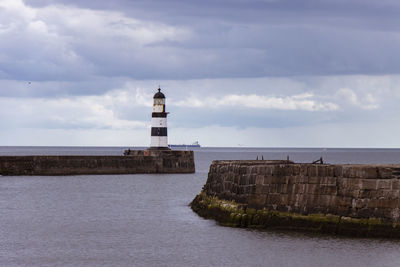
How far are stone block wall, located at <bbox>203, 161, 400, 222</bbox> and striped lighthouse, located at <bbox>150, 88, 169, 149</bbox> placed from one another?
102ft

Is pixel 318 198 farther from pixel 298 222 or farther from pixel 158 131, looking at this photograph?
pixel 158 131

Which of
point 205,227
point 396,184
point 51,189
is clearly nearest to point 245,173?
point 205,227

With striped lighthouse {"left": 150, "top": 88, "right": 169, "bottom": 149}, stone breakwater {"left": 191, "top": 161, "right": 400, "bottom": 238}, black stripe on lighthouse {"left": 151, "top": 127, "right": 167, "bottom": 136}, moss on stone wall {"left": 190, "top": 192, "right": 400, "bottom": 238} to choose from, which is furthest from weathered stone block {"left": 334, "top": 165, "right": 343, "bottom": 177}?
black stripe on lighthouse {"left": 151, "top": 127, "right": 167, "bottom": 136}

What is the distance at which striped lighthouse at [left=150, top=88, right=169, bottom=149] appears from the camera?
5759 cm

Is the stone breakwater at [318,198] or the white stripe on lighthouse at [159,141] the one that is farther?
the white stripe on lighthouse at [159,141]

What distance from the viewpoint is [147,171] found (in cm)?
5981

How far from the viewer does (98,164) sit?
59.8 meters

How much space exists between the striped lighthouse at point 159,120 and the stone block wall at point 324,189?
31.0 m

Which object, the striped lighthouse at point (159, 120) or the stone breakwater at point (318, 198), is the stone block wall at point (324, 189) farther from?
the striped lighthouse at point (159, 120)

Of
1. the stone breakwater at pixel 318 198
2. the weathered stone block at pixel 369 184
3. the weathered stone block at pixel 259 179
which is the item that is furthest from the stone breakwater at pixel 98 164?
the weathered stone block at pixel 369 184

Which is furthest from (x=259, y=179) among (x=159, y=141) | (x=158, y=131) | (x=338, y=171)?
(x=159, y=141)

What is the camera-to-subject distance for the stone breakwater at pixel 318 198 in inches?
862

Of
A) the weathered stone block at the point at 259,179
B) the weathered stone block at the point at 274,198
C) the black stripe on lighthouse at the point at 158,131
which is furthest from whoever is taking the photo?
the black stripe on lighthouse at the point at 158,131

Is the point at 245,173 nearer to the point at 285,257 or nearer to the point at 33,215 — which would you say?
the point at 285,257
